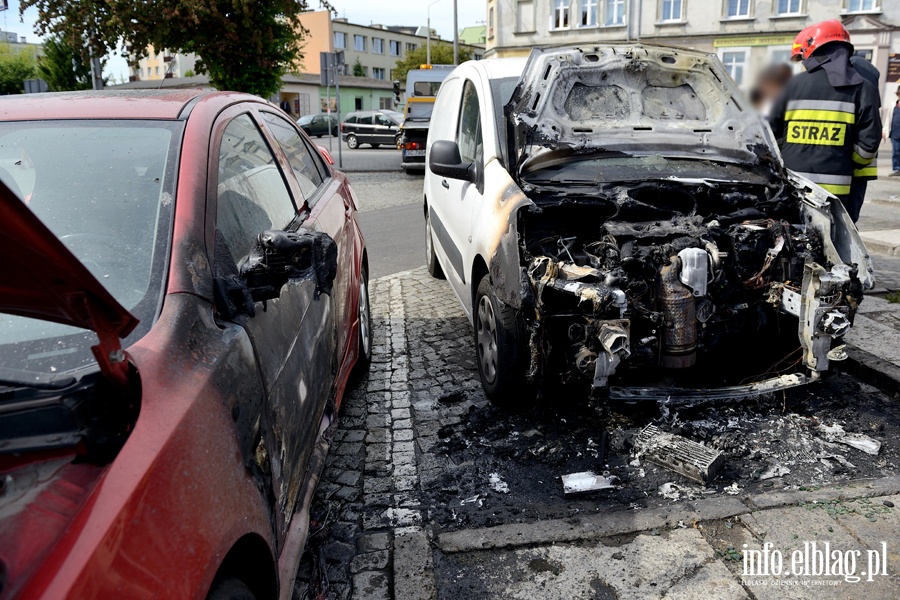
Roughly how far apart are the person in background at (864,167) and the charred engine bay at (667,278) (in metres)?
1.78

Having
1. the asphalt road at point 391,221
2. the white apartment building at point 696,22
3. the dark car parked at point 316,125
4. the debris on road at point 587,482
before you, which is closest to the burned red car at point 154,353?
the debris on road at point 587,482

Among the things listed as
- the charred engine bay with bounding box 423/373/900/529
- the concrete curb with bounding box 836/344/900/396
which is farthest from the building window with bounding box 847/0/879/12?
the charred engine bay with bounding box 423/373/900/529

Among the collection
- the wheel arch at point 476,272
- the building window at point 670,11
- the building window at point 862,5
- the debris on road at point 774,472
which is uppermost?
the building window at point 670,11

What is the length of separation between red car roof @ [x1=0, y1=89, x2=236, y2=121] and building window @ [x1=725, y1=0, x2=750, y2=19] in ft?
120

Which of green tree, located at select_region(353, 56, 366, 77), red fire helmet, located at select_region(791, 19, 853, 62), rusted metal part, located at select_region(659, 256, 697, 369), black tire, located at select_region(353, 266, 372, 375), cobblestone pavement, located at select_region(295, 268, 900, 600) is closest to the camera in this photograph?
cobblestone pavement, located at select_region(295, 268, 900, 600)

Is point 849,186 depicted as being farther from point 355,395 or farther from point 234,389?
point 234,389

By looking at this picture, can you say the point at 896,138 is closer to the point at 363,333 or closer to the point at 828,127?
the point at 828,127

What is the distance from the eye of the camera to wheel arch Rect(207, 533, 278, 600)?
1720mm

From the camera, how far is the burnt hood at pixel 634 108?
14.6 feet

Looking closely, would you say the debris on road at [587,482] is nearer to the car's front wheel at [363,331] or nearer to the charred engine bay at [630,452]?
the charred engine bay at [630,452]

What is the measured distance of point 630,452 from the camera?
3.67m

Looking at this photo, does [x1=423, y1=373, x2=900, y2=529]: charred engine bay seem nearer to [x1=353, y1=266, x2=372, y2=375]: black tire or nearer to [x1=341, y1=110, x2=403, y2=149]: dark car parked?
[x1=353, y1=266, x2=372, y2=375]: black tire

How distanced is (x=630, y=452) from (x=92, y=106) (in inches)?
118

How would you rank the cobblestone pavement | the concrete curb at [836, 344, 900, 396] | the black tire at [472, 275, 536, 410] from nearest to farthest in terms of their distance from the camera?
the cobblestone pavement
the black tire at [472, 275, 536, 410]
the concrete curb at [836, 344, 900, 396]
